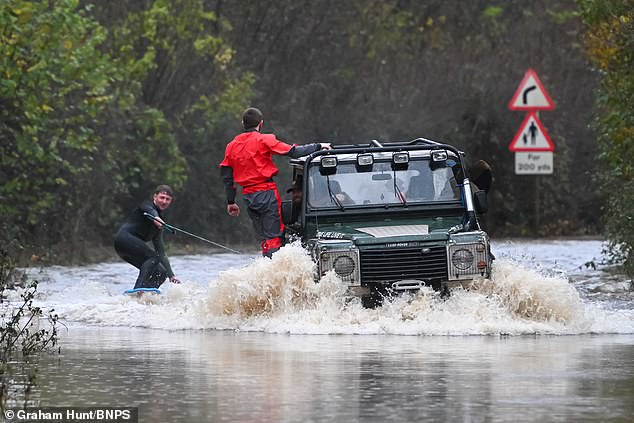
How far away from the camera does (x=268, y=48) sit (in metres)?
42.1

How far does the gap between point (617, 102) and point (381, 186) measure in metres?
6.72

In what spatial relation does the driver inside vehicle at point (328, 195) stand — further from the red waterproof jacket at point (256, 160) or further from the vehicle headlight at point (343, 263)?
the vehicle headlight at point (343, 263)

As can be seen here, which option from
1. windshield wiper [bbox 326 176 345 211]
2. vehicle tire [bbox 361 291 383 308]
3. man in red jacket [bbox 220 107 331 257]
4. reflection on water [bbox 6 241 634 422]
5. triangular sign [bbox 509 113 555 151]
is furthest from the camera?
triangular sign [bbox 509 113 555 151]

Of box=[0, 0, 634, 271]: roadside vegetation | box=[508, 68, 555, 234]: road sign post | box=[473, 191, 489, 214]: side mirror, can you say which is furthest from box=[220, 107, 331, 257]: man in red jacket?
box=[508, 68, 555, 234]: road sign post

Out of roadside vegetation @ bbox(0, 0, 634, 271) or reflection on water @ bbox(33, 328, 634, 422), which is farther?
roadside vegetation @ bbox(0, 0, 634, 271)

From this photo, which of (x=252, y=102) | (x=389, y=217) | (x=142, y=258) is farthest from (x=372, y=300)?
(x=252, y=102)

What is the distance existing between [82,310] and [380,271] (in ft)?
12.4

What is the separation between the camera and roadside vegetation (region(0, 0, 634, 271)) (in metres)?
27.7

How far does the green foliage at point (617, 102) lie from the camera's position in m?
24.4

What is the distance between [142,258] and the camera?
74.8 feet

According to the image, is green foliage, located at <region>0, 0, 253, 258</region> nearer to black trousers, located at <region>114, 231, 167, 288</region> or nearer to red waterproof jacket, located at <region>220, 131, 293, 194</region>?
black trousers, located at <region>114, 231, 167, 288</region>

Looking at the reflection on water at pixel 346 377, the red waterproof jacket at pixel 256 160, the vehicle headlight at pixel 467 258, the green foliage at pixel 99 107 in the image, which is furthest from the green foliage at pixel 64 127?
the reflection on water at pixel 346 377

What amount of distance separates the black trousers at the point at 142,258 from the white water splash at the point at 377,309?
9.12 ft

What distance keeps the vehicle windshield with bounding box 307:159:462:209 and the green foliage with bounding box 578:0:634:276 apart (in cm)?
454
